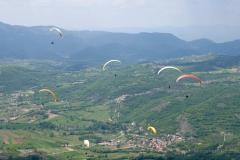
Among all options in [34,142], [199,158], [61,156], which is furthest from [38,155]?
[199,158]

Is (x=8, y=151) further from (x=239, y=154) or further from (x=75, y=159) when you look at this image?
(x=239, y=154)

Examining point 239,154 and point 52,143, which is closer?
point 239,154

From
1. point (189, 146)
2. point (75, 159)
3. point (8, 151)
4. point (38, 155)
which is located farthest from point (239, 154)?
point (8, 151)

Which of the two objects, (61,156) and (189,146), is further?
(189,146)

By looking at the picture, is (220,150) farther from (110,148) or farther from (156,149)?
(110,148)

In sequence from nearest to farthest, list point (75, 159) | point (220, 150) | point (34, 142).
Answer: point (75, 159)
point (220, 150)
point (34, 142)

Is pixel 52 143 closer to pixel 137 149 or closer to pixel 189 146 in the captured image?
pixel 137 149

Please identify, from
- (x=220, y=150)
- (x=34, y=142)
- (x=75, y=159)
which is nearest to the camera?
(x=75, y=159)
